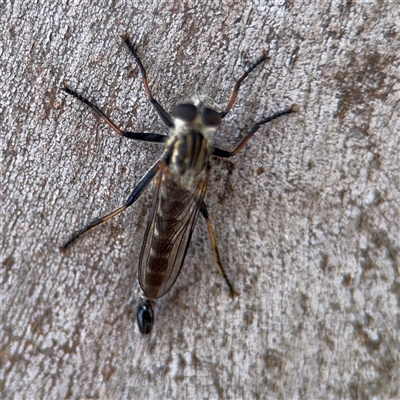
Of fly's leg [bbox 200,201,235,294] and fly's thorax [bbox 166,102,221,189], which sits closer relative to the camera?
fly's leg [bbox 200,201,235,294]

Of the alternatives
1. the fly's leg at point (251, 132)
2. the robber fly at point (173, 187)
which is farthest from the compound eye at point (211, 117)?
the fly's leg at point (251, 132)

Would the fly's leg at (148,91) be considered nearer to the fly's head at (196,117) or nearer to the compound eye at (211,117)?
the fly's head at (196,117)

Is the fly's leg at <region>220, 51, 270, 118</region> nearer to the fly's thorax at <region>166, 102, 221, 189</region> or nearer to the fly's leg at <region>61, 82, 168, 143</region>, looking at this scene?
the fly's thorax at <region>166, 102, 221, 189</region>

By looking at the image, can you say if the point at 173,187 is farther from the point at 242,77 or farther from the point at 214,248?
the point at 242,77

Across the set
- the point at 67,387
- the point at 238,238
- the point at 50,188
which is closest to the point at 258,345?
the point at 238,238

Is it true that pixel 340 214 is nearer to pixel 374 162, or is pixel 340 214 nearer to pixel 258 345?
pixel 374 162

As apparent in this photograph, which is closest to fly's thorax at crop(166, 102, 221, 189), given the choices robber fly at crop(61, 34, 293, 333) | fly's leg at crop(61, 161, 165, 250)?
robber fly at crop(61, 34, 293, 333)
